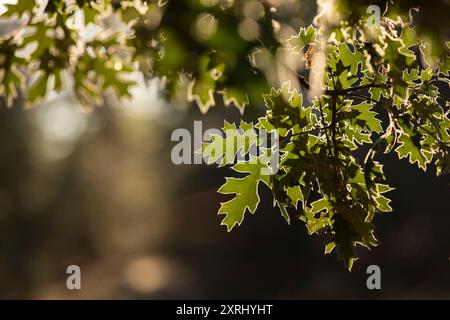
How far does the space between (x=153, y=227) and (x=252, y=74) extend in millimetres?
35518

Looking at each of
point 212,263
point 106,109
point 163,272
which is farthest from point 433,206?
point 106,109

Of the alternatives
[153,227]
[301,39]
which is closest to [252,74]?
[301,39]

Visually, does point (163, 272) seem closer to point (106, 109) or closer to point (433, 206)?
point (106, 109)

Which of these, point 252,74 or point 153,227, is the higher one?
point 153,227

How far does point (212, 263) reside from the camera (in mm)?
30109

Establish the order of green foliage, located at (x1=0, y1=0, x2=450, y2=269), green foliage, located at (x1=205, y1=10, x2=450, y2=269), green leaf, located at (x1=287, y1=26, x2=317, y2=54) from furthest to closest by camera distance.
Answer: green leaf, located at (x1=287, y1=26, x2=317, y2=54) < green foliage, located at (x1=205, y1=10, x2=450, y2=269) < green foliage, located at (x1=0, y1=0, x2=450, y2=269)

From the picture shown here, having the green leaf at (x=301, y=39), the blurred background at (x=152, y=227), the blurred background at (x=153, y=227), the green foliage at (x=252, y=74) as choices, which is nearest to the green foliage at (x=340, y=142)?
the green foliage at (x=252, y=74)

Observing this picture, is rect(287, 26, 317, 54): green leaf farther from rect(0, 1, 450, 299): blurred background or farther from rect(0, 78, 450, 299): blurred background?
rect(0, 78, 450, 299): blurred background

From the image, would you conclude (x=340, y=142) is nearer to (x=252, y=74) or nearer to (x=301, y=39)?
(x=301, y=39)

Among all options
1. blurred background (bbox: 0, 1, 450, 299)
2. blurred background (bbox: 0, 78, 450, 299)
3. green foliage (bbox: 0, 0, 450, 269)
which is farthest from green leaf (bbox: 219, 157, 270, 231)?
blurred background (bbox: 0, 78, 450, 299)

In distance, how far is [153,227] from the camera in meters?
37.0

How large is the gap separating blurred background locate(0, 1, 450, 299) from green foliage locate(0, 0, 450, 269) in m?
18.1

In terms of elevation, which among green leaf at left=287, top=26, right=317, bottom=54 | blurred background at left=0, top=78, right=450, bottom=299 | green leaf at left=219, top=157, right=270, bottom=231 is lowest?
green leaf at left=219, top=157, right=270, bottom=231

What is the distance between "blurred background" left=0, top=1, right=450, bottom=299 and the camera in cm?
2542
